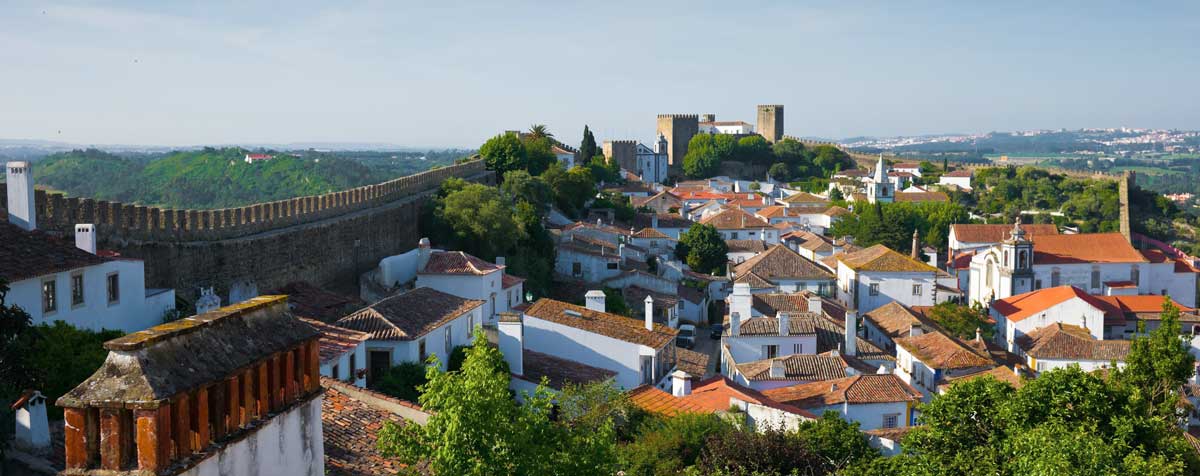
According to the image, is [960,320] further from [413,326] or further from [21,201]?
[21,201]

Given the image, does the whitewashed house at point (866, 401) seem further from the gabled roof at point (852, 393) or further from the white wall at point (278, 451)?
the white wall at point (278, 451)

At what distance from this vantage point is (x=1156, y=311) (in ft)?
105

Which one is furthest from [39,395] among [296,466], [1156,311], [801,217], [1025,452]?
[801,217]

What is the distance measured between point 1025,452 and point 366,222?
1554 centimetres

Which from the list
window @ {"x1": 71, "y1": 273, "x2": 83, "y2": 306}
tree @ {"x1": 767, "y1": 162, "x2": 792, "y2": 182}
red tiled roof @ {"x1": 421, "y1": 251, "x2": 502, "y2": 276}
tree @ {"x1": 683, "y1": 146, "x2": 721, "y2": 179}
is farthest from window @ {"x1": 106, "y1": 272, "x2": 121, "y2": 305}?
tree @ {"x1": 767, "y1": 162, "x2": 792, "y2": 182}

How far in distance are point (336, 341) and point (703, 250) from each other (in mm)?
23365

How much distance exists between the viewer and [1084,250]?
37.0m

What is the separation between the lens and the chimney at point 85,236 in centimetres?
1220

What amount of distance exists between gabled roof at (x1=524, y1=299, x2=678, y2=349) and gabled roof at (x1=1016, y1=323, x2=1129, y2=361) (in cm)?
1087

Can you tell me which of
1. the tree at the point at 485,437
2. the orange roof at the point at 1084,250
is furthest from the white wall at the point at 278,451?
the orange roof at the point at 1084,250

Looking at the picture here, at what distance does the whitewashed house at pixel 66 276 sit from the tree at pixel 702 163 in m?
54.7

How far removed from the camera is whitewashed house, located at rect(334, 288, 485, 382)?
14.6 meters

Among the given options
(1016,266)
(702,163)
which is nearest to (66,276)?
(1016,266)

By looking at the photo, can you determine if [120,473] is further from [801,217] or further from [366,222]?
[801,217]
